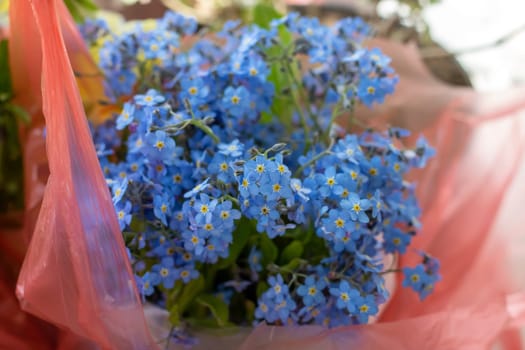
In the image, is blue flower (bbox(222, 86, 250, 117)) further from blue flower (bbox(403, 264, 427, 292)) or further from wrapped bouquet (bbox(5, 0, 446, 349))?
blue flower (bbox(403, 264, 427, 292))

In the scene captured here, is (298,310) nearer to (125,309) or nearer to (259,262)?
(259,262)

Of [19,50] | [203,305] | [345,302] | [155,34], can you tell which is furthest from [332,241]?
[19,50]

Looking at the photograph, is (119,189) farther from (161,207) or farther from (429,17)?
(429,17)

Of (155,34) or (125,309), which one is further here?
(155,34)

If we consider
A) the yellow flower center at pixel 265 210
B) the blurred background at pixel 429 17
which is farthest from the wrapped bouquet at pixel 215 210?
the blurred background at pixel 429 17

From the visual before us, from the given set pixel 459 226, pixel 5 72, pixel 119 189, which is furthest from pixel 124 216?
pixel 459 226

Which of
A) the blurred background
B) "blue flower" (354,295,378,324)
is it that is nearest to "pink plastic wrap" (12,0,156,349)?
"blue flower" (354,295,378,324)
